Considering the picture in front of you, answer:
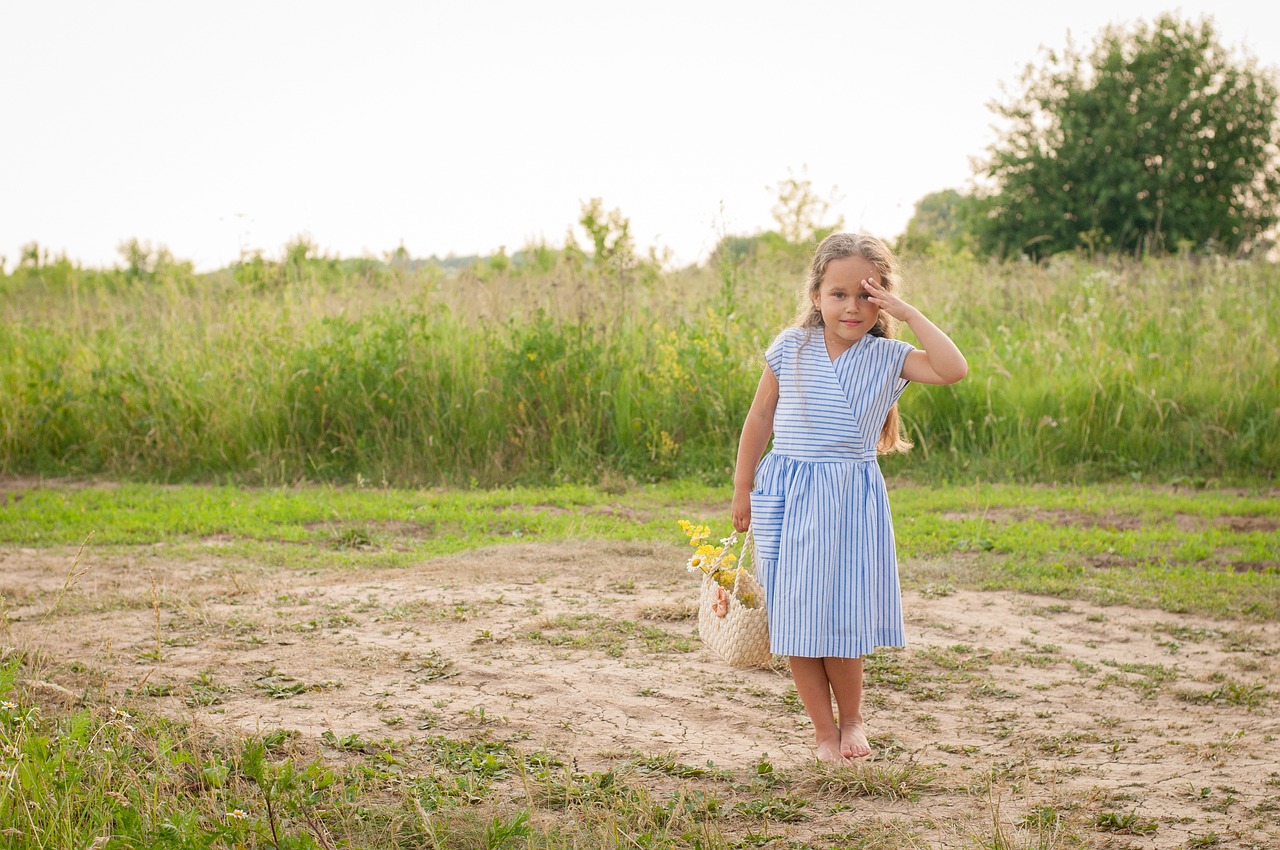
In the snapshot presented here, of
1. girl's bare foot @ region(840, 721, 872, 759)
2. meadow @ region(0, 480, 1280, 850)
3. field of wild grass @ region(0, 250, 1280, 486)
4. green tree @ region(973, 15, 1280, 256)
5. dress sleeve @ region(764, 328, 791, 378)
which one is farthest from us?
green tree @ region(973, 15, 1280, 256)

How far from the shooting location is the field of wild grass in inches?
349

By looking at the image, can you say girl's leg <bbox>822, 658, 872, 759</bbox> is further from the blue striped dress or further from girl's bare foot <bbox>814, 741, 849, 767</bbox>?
the blue striped dress

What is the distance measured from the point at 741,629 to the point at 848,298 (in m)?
1.07

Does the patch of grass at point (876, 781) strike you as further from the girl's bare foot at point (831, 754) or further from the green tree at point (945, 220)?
the green tree at point (945, 220)

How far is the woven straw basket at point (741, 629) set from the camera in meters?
3.53

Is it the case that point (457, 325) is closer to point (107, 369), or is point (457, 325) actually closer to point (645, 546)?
point (107, 369)

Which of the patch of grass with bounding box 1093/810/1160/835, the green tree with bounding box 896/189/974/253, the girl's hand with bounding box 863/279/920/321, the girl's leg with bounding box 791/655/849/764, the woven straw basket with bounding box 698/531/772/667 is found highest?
the green tree with bounding box 896/189/974/253

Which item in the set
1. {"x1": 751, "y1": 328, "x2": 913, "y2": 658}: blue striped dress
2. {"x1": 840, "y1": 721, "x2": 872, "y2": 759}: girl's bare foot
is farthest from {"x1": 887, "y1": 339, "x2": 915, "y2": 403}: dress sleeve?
{"x1": 840, "y1": 721, "x2": 872, "y2": 759}: girl's bare foot

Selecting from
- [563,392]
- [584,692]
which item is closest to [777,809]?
[584,692]

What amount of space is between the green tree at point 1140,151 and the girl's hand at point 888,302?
26.4m

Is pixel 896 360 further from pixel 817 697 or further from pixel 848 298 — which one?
pixel 817 697

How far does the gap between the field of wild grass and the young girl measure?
5.07m

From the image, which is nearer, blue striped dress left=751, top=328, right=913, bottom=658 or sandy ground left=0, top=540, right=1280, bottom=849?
sandy ground left=0, top=540, right=1280, bottom=849

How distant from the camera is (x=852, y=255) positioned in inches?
135
